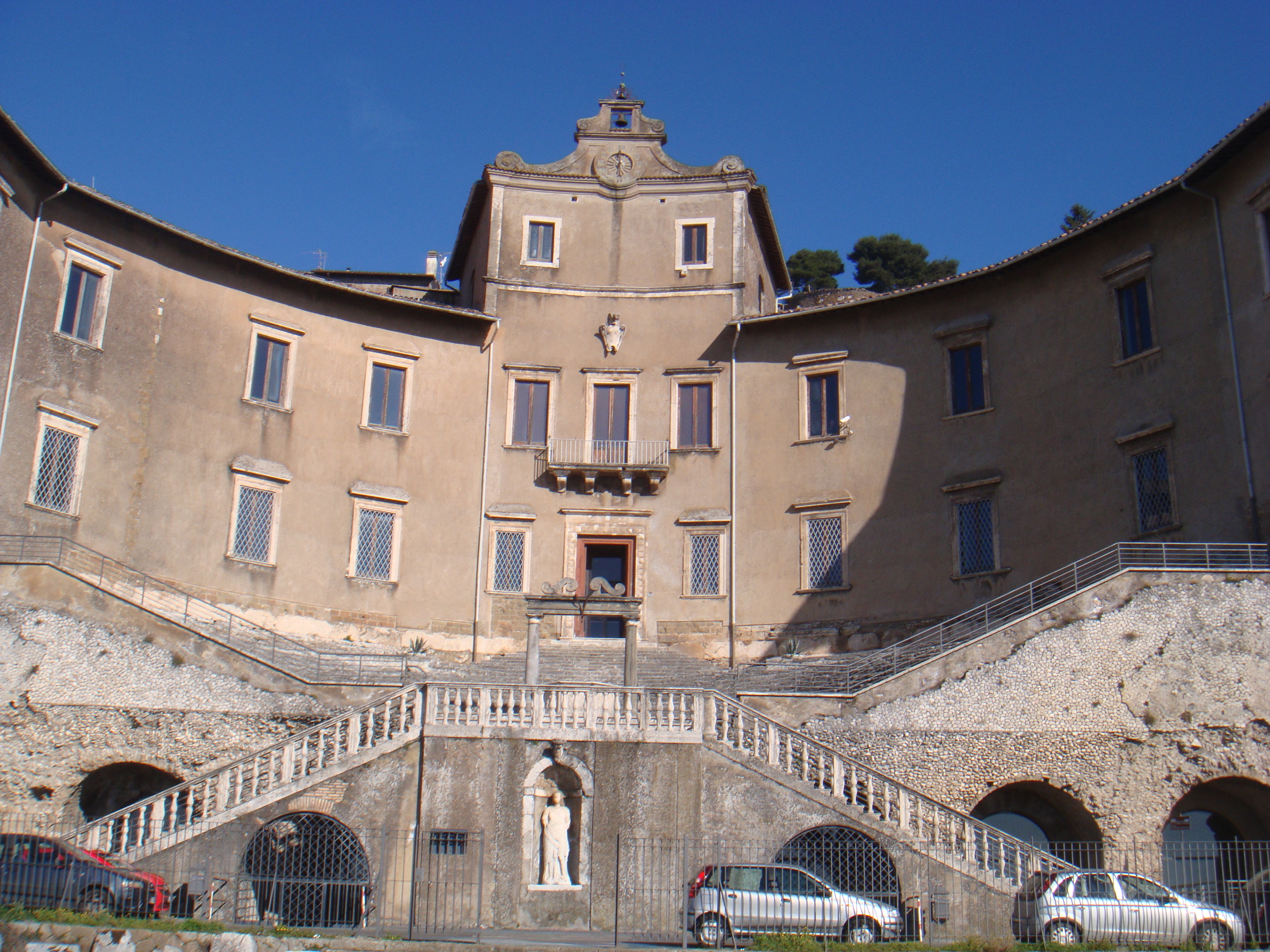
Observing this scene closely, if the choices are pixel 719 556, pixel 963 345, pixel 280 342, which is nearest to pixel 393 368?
pixel 280 342

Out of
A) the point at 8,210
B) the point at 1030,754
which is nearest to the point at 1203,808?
the point at 1030,754

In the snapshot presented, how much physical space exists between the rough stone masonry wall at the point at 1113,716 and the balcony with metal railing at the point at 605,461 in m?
11.8

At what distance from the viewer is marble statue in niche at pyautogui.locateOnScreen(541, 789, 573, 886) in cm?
2041

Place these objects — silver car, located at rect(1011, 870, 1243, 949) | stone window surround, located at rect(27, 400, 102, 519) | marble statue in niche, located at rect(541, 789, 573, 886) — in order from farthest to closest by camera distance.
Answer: stone window surround, located at rect(27, 400, 102, 519), marble statue in niche, located at rect(541, 789, 573, 886), silver car, located at rect(1011, 870, 1243, 949)

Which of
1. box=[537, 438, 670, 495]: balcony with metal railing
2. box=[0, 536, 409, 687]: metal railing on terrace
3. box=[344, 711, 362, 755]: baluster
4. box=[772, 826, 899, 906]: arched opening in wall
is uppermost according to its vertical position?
box=[537, 438, 670, 495]: balcony with metal railing

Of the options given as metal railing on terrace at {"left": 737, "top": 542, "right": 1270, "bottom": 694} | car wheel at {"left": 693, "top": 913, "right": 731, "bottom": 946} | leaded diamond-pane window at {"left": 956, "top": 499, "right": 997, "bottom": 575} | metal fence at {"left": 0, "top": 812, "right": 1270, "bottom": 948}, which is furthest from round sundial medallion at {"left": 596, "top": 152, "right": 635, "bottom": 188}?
car wheel at {"left": 693, "top": 913, "right": 731, "bottom": 946}

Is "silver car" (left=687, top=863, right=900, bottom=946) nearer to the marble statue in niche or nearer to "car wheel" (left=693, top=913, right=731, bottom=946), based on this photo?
→ "car wheel" (left=693, top=913, right=731, bottom=946)

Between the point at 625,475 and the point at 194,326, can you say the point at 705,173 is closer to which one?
the point at 625,475

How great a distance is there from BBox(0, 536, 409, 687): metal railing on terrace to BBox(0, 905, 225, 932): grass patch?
7870mm

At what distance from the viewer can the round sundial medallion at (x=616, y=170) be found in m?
36.7

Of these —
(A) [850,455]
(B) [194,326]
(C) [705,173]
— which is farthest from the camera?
(C) [705,173]

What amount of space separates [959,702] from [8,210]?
20797 mm

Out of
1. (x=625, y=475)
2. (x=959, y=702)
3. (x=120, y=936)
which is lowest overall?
(x=120, y=936)

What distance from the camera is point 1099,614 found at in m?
23.2
